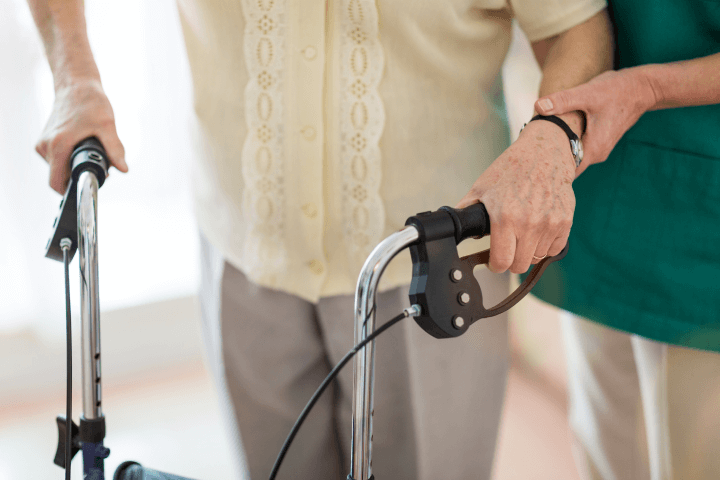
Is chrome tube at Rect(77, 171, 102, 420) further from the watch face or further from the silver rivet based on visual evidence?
the watch face

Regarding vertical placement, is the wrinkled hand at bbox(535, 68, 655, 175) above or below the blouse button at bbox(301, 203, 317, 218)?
above

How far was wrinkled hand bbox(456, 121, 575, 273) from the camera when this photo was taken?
0.62 metres

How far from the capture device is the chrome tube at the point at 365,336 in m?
0.55

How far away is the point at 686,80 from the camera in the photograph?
0.76 metres

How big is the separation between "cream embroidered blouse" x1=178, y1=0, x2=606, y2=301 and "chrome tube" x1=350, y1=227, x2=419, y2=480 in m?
0.31

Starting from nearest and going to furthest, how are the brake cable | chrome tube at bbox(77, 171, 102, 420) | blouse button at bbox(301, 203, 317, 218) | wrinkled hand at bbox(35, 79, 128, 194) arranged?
the brake cable
chrome tube at bbox(77, 171, 102, 420)
wrinkled hand at bbox(35, 79, 128, 194)
blouse button at bbox(301, 203, 317, 218)

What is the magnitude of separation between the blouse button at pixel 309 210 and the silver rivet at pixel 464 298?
0.35 meters

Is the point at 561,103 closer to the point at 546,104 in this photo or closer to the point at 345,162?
the point at 546,104

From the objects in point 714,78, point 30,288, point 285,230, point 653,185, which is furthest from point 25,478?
point 714,78

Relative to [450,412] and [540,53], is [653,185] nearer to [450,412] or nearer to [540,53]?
[540,53]

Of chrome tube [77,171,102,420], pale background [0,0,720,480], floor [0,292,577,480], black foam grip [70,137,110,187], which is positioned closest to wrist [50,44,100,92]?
black foam grip [70,137,110,187]

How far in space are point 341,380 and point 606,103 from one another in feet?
1.91

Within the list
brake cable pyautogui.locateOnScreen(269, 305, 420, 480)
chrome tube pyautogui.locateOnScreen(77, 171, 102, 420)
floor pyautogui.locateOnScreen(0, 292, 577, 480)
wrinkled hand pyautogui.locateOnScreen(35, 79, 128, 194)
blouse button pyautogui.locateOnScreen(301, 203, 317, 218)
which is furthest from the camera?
floor pyautogui.locateOnScreen(0, 292, 577, 480)

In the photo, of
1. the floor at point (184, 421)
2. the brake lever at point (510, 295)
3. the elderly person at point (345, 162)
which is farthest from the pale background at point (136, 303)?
the brake lever at point (510, 295)
